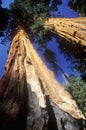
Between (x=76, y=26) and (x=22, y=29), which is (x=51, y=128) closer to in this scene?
→ (x=76, y=26)

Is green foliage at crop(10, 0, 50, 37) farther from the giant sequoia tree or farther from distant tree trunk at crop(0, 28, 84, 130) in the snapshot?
distant tree trunk at crop(0, 28, 84, 130)

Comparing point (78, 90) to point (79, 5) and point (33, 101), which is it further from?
point (33, 101)

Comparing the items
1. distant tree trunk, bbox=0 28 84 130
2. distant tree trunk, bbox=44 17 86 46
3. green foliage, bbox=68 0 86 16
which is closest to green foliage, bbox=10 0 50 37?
green foliage, bbox=68 0 86 16

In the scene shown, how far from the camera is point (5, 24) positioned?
2627 cm

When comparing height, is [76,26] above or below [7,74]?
→ above

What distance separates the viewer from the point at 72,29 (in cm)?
1853

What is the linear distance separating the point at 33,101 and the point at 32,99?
0.61 feet

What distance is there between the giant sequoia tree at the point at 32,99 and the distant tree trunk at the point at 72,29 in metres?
3.21

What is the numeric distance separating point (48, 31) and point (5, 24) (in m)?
5.90

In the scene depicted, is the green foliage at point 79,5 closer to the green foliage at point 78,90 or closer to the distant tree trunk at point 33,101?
the green foliage at point 78,90

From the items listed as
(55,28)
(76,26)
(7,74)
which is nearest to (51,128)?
(7,74)

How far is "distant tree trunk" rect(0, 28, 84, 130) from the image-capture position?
11195 millimetres

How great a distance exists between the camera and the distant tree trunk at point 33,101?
11.2 meters

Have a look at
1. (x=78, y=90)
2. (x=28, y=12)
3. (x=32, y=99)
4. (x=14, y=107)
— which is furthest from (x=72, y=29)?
(x=78, y=90)
